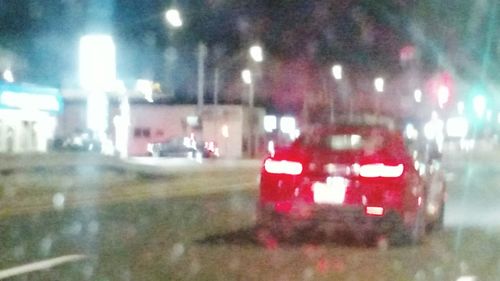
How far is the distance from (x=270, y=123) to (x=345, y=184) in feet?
218

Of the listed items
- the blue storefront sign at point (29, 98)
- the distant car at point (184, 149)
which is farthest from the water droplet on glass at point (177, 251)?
the distant car at point (184, 149)

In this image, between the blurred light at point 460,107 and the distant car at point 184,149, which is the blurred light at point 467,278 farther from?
the blurred light at point 460,107

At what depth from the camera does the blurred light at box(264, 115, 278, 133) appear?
260 ft

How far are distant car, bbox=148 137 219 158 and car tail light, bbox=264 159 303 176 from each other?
47824 millimetres

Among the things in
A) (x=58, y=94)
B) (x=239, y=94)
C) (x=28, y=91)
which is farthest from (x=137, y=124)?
(x=28, y=91)

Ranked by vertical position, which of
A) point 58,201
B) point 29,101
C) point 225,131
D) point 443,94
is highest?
point 29,101

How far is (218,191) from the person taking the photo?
2936 cm

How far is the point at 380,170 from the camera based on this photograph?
14.7 m

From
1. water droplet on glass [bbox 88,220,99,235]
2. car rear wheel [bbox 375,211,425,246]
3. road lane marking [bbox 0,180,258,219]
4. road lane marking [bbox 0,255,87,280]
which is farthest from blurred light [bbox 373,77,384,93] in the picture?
road lane marking [bbox 0,255,87,280]

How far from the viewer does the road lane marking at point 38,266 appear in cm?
1227

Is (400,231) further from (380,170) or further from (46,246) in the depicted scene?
(46,246)

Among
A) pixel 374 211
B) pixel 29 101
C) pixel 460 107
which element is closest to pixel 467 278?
pixel 374 211

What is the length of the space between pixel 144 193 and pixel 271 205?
1182cm

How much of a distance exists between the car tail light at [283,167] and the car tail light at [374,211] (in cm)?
93
